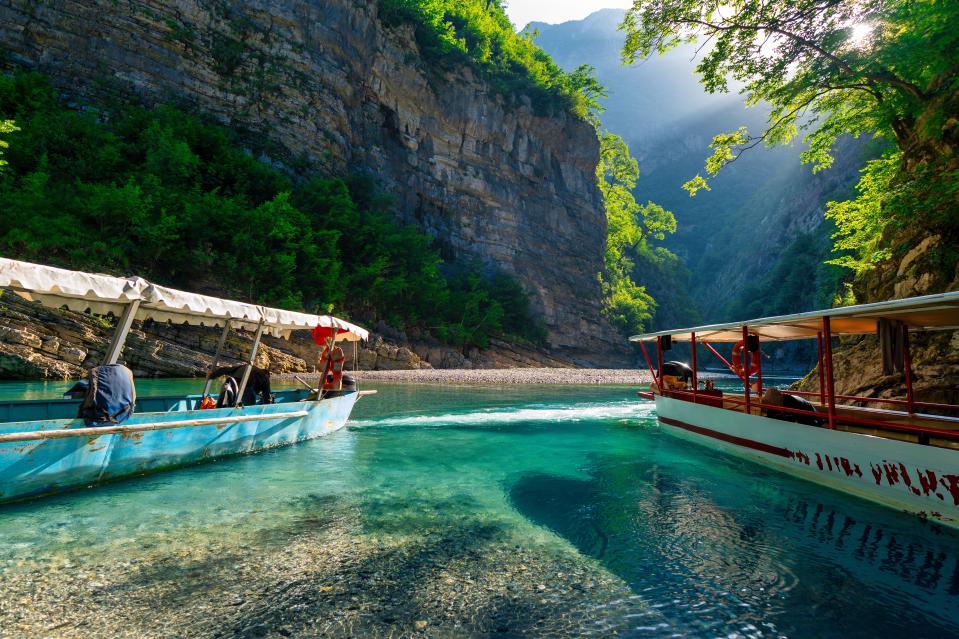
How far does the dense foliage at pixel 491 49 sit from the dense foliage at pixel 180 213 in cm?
2082

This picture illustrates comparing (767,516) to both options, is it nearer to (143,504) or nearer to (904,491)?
(904,491)

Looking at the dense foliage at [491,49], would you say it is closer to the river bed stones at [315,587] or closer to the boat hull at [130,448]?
the boat hull at [130,448]

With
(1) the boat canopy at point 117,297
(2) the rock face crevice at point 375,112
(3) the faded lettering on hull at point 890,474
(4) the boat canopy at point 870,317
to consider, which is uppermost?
(2) the rock face crevice at point 375,112

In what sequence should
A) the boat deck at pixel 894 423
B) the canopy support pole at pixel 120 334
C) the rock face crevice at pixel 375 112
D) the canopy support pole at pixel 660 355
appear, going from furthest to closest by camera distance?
the rock face crevice at pixel 375 112 → the canopy support pole at pixel 660 355 → the canopy support pole at pixel 120 334 → the boat deck at pixel 894 423

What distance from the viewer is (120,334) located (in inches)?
295

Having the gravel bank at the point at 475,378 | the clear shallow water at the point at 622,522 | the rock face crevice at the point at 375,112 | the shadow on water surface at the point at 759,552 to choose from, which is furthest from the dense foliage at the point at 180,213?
the shadow on water surface at the point at 759,552

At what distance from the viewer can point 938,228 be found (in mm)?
12406

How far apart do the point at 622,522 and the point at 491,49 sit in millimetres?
62453

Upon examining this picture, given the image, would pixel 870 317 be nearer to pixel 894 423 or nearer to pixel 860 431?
pixel 894 423

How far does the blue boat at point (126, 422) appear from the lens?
633 cm

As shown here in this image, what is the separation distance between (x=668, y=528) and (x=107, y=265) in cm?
2910

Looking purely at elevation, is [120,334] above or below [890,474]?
above

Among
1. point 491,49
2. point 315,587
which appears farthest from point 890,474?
point 491,49

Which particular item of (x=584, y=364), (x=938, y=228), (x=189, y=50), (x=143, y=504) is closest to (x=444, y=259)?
(x=584, y=364)
